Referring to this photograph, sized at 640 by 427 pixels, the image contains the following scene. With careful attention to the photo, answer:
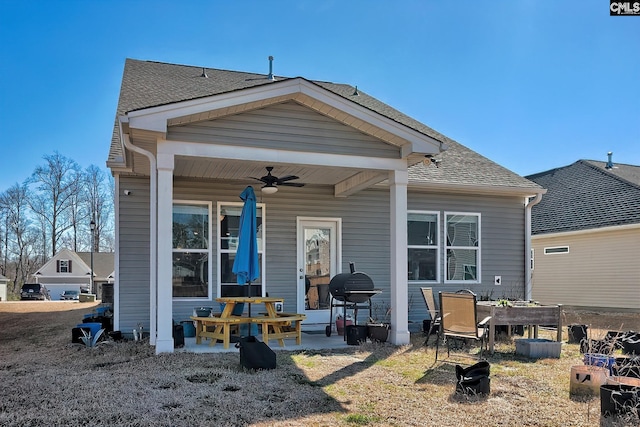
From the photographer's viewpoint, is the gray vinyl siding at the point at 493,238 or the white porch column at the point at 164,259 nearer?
the white porch column at the point at 164,259

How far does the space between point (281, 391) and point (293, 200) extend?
16.4 ft

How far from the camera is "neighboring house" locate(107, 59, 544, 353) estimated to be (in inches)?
265

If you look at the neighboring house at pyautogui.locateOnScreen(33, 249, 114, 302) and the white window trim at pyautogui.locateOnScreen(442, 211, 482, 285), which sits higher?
the white window trim at pyautogui.locateOnScreen(442, 211, 482, 285)

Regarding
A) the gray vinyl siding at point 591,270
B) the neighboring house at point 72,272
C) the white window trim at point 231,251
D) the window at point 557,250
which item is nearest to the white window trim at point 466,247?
the white window trim at point 231,251

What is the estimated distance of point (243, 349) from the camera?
568 cm

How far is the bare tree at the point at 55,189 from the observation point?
40688 mm

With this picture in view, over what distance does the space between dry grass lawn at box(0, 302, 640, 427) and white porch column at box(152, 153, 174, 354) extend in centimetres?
31

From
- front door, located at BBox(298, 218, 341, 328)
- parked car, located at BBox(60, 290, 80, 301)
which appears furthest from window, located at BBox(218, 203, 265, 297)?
parked car, located at BBox(60, 290, 80, 301)

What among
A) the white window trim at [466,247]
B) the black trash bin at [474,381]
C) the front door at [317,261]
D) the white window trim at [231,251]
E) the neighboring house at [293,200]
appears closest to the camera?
the black trash bin at [474,381]

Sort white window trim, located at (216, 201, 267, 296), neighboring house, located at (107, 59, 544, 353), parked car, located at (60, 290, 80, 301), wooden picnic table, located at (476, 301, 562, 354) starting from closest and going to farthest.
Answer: neighboring house, located at (107, 59, 544, 353)
wooden picnic table, located at (476, 301, 562, 354)
white window trim, located at (216, 201, 267, 296)
parked car, located at (60, 290, 80, 301)

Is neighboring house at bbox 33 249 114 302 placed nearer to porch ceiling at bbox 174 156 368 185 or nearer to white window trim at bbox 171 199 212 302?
white window trim at bbox 171 199 212 302

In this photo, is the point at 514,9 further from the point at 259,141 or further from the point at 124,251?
the point at 124,251

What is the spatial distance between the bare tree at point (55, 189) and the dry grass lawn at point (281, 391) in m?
38.1

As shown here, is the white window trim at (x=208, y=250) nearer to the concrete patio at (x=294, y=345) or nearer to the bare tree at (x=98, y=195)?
the concrete patio at (x=294, y=345)
